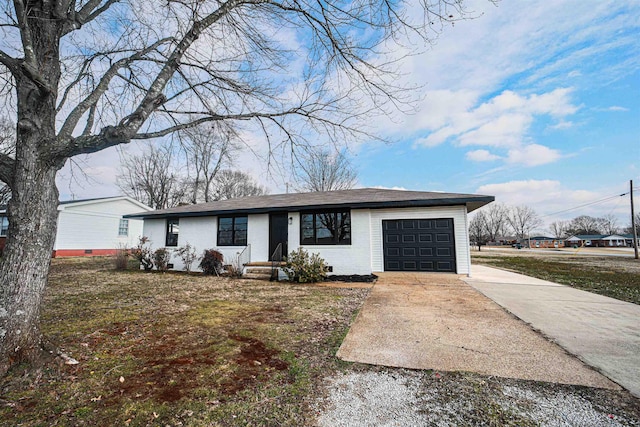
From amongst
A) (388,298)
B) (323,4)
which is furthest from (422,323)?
(323,4)

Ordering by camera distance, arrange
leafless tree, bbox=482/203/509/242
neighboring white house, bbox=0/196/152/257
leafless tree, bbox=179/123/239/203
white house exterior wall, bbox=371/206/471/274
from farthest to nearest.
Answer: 1. leafless tree, bbox=482/203/509/242
2. neighboring white house, bbox=0/196/152/257
3. white house exterior wall, bbox=371/206/471/274
4. leafless tree, bbox=179/123/239/203

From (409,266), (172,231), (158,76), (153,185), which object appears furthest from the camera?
(153,185)

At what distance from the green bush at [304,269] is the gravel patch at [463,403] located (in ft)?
20.4

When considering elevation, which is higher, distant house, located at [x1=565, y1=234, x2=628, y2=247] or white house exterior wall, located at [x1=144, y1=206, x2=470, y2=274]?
white house exterior wall, located at [x1=144, y1=206, x2=470, y2=274]

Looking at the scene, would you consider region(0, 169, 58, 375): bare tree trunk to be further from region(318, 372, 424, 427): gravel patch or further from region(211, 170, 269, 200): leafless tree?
region(211, 170, 269, 200): leafless tree

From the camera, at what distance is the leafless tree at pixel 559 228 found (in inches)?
3040

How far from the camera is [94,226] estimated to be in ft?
61.7

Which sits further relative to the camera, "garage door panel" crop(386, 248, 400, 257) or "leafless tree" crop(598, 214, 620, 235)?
"leafless tree" crop(598, 214, 620, 235)

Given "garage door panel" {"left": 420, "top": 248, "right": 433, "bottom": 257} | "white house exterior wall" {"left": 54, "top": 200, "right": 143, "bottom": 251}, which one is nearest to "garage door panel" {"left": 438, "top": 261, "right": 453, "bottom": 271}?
"garage door panel" {"left": 420, "top": 248, "right": 433, "bottom": 257}

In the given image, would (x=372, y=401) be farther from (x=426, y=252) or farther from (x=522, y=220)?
(x=522, y=220)

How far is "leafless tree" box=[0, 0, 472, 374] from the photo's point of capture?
2.73 m

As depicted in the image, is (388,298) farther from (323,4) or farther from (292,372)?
(323,4)

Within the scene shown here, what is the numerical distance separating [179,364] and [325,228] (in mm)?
7790

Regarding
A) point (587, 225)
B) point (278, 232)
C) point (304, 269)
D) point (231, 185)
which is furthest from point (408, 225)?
point (587, 225)
